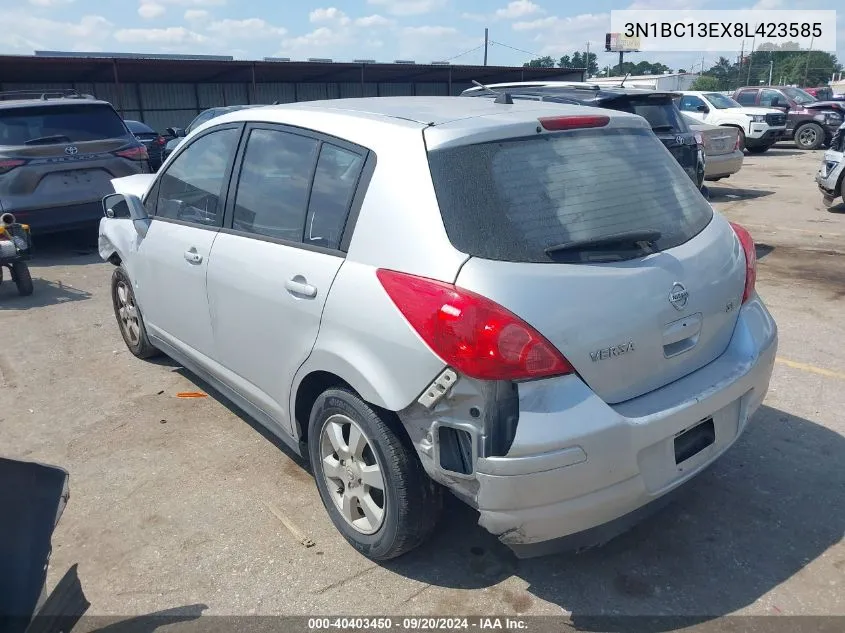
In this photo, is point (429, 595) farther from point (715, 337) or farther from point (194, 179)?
point (194, 179)

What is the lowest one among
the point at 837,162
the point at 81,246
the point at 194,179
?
the point at 81,246

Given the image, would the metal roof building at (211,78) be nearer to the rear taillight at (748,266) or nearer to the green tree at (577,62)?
the rear taillight at (748,266)

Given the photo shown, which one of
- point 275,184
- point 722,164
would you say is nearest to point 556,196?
point 275,184

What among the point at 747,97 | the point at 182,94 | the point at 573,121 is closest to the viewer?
the point at 573,121

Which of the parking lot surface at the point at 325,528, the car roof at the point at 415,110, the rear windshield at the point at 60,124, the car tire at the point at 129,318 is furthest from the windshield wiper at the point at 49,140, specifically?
the car roof at the point at 415,110

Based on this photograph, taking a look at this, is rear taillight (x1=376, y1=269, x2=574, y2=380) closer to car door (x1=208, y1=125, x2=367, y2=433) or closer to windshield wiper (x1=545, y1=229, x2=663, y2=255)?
windshield wiper (x1=545, y1=229, x2=663, y2=255)

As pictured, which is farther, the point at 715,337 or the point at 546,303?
the point at 715,337

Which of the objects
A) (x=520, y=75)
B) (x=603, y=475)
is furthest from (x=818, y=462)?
(x=520, y=75)

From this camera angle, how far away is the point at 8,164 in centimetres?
828

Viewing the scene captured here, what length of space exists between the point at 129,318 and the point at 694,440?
417 centimetres

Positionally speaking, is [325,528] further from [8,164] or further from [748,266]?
[8,164]

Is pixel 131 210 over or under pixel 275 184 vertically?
under

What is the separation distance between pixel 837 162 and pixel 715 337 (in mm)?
9775

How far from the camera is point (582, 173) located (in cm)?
288
